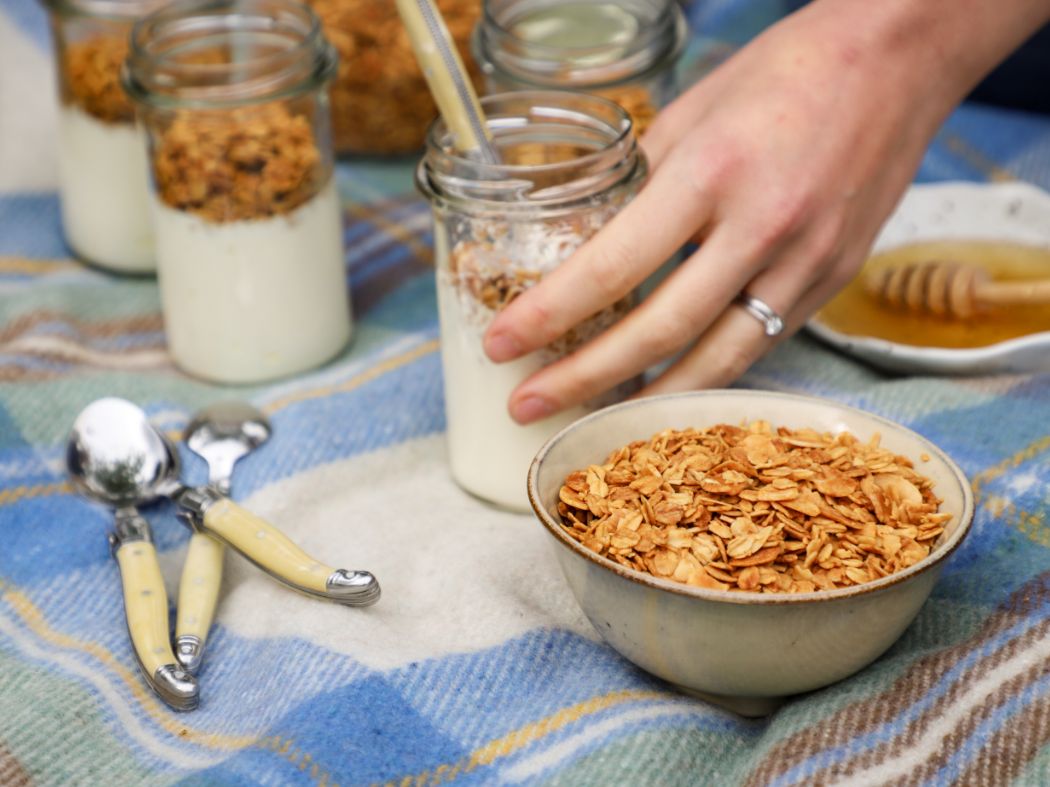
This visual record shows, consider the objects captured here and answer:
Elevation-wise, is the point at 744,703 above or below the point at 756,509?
below

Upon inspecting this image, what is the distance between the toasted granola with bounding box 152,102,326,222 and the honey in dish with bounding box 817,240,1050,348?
0.45m

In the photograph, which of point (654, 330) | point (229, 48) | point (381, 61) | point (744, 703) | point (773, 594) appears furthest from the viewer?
point (381, 61)

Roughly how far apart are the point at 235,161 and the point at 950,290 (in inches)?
22.7

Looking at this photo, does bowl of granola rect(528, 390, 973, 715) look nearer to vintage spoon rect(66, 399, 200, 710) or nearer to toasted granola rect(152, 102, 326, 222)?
vintage spoon rect(66, 399, 200, 710)

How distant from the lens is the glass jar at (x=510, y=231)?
0.89 m

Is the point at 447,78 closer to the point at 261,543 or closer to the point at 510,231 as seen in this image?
the point at 510,231

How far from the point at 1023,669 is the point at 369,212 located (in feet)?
2.75

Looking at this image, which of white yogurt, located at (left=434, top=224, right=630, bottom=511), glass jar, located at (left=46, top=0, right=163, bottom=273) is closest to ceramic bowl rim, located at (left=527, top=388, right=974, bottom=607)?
white yogurt, located at (left=434, top=224, right=630, bottom=511)

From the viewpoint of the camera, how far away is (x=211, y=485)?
3.18 ft

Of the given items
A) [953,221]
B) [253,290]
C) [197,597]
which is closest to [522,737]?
[197,597]

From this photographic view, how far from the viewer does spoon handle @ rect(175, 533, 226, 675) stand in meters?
0.81

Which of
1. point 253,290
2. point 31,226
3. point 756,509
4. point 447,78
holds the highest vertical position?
point 447,78

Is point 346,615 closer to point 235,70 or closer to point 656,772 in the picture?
point 656,772

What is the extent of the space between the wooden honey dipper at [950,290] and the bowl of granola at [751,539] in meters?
0.29
